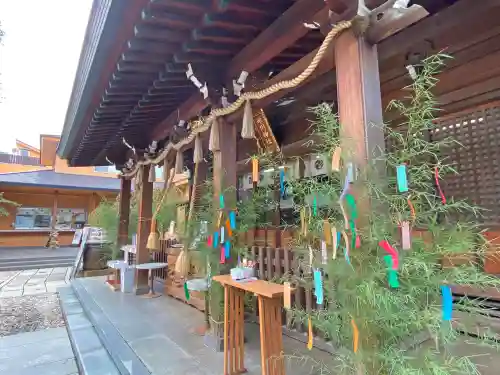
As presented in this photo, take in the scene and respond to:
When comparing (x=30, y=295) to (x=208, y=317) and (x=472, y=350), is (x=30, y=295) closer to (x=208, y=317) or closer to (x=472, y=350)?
(x=208, y=317)

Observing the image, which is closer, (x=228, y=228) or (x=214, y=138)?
(x=228, y=228)

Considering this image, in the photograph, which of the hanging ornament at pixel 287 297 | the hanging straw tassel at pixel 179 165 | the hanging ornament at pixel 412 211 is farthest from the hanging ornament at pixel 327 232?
the hanging straw tassel at pixel 179 165

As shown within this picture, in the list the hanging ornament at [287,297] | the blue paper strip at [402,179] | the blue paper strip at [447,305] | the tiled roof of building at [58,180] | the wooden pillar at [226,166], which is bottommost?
the hanging ornament at [287,297]

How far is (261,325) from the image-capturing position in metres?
1.95

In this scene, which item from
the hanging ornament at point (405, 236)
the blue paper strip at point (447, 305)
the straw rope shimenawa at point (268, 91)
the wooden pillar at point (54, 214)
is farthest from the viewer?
the wooden pillar at point (54, 214)

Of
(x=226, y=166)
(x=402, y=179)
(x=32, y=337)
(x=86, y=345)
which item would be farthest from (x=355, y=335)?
(x=32, y=337)

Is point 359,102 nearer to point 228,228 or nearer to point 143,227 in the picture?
point 228,228

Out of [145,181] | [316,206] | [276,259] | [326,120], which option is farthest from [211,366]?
[145,181]

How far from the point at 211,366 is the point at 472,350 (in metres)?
2.19

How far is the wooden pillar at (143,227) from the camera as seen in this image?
5113 millimetres

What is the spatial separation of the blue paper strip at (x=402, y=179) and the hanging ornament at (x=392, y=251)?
23 cm

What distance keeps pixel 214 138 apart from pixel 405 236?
84.3 inches

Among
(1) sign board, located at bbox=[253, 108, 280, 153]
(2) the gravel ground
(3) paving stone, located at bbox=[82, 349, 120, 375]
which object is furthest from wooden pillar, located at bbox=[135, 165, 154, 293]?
(1) sign board, located at bbox=[253, 108, 280, 153]

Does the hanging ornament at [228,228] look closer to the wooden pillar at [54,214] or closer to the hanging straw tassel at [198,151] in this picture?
the hanging straw tassel at [198,151]
